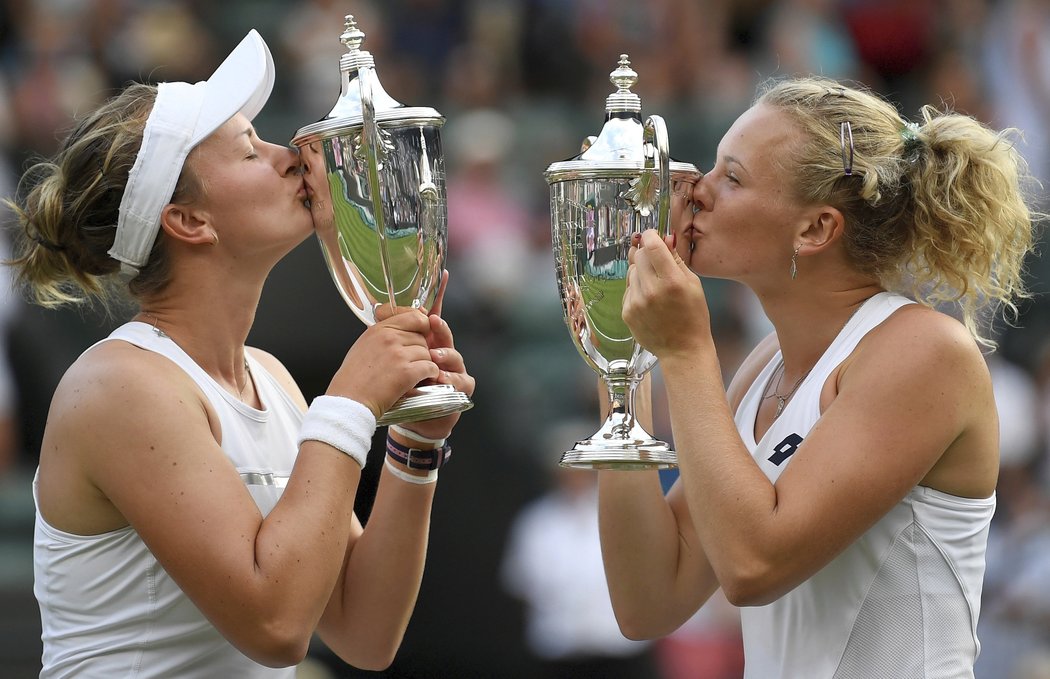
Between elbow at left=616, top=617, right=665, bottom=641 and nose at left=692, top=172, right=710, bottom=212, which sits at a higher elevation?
nose at left=692, top=172, right=710, bottom=212

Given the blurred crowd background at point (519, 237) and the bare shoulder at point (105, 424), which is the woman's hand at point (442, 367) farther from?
the blurred crowd background at point (519, 237)

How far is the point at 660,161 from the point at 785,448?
500 millimetres

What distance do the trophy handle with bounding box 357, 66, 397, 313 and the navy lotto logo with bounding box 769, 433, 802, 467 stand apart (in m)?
0.68

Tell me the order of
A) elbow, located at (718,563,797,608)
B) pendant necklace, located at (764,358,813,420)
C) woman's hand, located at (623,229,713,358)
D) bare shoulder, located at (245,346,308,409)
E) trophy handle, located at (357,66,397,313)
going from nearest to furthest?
elbow, located at (718,563,797,608)
woman's hand, located at (623,229,713,358)
trophy handle, located at (357,66,397,313)
pendant necklace, located at (764,358,813,420)
bare shoulder, located at (245,346,308,409)

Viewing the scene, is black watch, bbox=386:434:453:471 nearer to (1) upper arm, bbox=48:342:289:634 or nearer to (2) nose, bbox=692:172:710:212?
(1) upper arm, bbox=48:342:289:634

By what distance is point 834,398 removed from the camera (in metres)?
2.09

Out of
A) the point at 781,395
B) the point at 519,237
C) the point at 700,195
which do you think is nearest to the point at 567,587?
the point at 519,237

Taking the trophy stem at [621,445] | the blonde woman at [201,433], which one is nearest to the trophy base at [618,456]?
the trophy stem at [621,445]

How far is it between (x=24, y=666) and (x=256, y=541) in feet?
10.7

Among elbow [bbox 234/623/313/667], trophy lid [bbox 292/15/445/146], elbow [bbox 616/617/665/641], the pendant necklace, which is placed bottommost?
elbow [bbox 616/617/665/641]

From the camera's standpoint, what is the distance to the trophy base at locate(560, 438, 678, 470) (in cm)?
218

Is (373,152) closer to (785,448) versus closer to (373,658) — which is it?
(785,448)

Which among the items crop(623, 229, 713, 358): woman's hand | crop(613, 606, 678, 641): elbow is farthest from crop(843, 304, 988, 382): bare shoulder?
crop(613, 606, 678, 641): elbow

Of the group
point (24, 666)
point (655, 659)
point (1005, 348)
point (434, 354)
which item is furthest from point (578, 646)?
point (434, 354)
